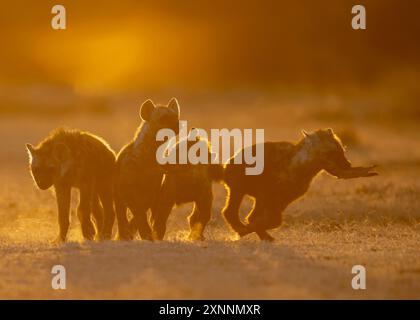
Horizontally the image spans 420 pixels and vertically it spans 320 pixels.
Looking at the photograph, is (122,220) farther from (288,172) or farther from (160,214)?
→ (288,172)

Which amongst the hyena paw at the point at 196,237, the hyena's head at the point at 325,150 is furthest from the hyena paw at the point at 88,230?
the hyena's head at the point at 325,150

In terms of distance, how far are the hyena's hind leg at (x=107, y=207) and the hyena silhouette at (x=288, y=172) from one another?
1717 millimetres

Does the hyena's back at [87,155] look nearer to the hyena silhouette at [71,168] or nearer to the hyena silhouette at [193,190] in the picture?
the hyena silhouette at [71,168]

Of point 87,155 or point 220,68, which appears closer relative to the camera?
point 87,155

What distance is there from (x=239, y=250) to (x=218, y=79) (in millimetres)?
57777

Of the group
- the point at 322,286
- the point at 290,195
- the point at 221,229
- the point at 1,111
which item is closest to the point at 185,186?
the point at 290,195

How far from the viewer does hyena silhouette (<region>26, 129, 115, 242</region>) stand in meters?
12.8

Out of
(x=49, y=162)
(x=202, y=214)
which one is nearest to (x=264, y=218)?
(x=202, y=214)

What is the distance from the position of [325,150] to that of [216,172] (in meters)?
1.37

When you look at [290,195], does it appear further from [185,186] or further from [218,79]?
[218,79]

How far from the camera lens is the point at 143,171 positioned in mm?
12688

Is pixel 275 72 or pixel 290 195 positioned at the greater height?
pixel 275 72

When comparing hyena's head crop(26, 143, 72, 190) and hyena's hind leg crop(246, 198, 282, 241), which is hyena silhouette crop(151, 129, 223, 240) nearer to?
hyena's hind leg crop(246, 198, 282, 241)
